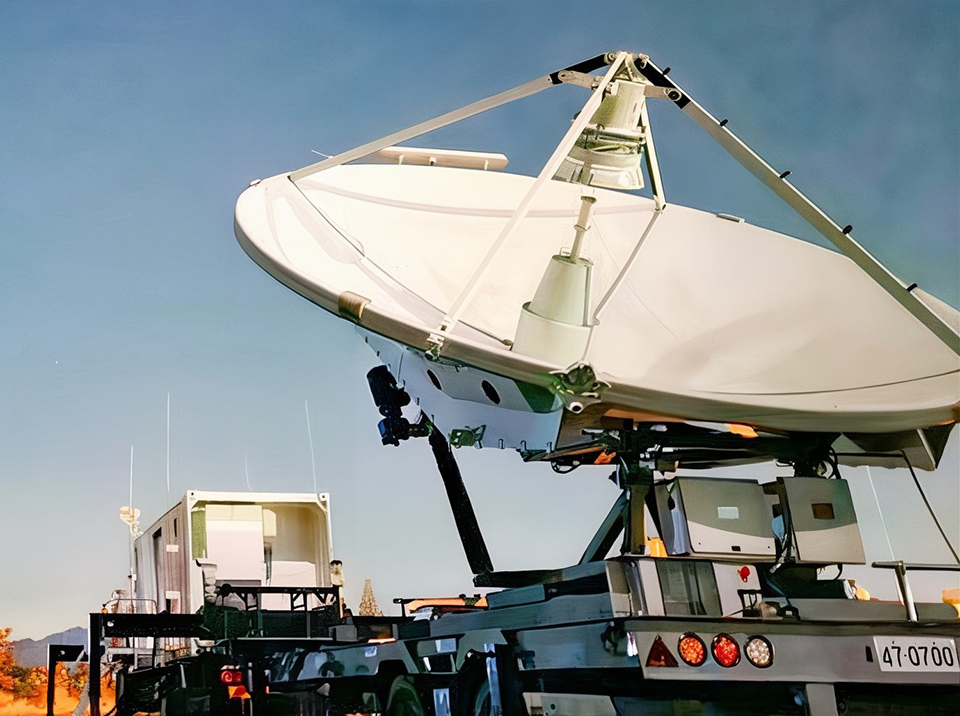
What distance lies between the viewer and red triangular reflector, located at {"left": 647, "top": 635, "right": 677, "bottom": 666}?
6957 mm

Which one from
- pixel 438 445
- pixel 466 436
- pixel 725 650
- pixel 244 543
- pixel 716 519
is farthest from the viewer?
pixel 244 543

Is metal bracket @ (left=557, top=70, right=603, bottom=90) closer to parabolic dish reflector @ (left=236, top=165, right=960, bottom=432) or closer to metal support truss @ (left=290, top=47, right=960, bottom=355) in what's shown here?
metal support truss @ (left=290, top=47, right=960, bottom=355)

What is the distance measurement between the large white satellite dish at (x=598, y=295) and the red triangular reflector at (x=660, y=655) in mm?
1451

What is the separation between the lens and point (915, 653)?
741 cm

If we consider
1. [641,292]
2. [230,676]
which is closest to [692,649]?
[641,292]

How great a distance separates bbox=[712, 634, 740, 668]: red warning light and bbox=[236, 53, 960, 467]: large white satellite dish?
1.41m

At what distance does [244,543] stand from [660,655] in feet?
32.7

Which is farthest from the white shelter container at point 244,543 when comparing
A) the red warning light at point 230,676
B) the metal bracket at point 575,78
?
the metal bracket at point 575,78

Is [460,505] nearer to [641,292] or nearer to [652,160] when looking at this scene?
[641,292]

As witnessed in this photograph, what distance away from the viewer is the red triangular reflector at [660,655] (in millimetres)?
6957

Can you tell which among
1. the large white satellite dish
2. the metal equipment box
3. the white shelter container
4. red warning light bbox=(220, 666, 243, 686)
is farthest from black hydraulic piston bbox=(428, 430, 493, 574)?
the white shelter container

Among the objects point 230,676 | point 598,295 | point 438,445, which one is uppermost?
point 598,295

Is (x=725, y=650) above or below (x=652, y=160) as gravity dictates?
below

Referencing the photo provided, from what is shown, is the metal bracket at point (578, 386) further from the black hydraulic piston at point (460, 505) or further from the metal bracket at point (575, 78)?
the metal bracket at point (575, 78)
